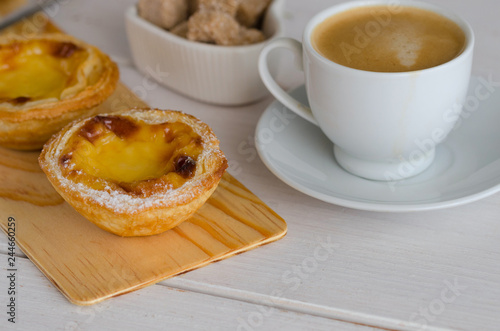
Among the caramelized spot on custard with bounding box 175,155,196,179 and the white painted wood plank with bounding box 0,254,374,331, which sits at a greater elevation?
the caramelized spot on custard with bounding box 175,155,196,179

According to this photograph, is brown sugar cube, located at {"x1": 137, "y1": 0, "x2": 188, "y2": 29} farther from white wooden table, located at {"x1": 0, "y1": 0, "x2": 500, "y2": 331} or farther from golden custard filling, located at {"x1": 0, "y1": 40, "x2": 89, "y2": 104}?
white wooden table, located at {"x1": 0, "y1": 0, "x2": 500, "y2": 331}

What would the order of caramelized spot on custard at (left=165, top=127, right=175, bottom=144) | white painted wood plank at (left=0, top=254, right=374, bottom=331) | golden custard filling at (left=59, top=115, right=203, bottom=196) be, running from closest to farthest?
white painted wood plank at (left=0, top=254, right=374, bottom=331)
golden custard filling at (left=59, top=115, right=203, bottom=196)
caramelized spot on custard at (left=165, top=127, right=175, bottom=144)

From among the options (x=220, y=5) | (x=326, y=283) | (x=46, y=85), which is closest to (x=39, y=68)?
(x=46, y=85)

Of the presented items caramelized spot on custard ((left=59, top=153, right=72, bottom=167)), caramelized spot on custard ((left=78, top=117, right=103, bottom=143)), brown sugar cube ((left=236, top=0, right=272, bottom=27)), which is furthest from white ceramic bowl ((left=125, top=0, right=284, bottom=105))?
caramelized spot on custard ((left=59, top=153, right=72, bottom=167))

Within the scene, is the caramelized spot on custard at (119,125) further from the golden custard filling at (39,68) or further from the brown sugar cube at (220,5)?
the brown sugar cube at (220,5)

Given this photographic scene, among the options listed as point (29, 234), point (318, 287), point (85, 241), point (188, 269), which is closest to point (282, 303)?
point (318, 287)

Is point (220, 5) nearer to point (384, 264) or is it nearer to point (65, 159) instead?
point (65, 159)

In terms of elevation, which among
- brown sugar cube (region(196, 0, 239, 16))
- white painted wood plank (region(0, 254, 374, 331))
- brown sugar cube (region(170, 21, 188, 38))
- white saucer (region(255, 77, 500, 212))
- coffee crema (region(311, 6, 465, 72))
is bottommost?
white painted wood plank (region(0, 254, 374, 331))
